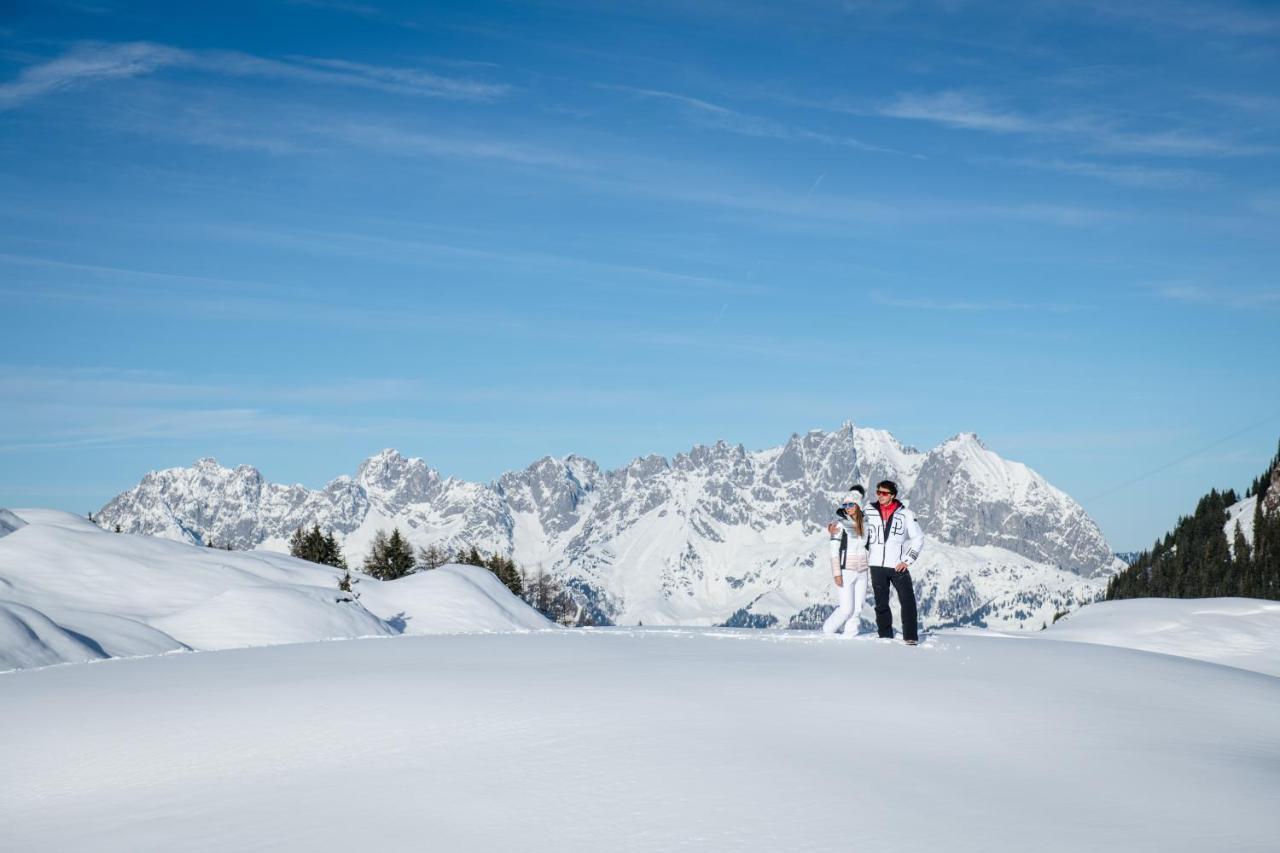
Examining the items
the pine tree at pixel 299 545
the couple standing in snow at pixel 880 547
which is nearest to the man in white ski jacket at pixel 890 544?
the couple standing in snow at pixel 880 547

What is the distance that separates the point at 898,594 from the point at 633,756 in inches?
354

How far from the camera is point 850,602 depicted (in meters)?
18.8

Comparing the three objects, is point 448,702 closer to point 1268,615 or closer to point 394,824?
point 394,824

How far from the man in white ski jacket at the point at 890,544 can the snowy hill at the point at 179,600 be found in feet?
68.2

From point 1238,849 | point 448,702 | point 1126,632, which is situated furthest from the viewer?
point 1126,632

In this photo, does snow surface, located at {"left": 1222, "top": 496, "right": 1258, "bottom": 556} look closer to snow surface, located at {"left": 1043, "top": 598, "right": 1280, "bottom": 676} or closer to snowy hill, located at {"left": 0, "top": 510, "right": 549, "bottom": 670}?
snow surface, located at {"left": 1043, "top": 598, "right": 1280, "bottom": 676}

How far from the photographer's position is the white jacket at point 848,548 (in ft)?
59.4

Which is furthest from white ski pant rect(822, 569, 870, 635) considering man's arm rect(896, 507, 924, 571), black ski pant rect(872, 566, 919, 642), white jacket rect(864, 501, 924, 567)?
man's arm rect(896, 507, 924, 571)

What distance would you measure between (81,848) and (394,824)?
7.36ft

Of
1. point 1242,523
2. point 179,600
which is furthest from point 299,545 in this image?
point 1242,523

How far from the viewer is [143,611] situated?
1593 inches

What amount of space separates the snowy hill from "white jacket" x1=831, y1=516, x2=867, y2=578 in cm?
2000

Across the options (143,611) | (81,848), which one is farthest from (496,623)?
(81,848)

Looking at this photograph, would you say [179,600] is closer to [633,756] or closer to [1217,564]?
[633,756]
